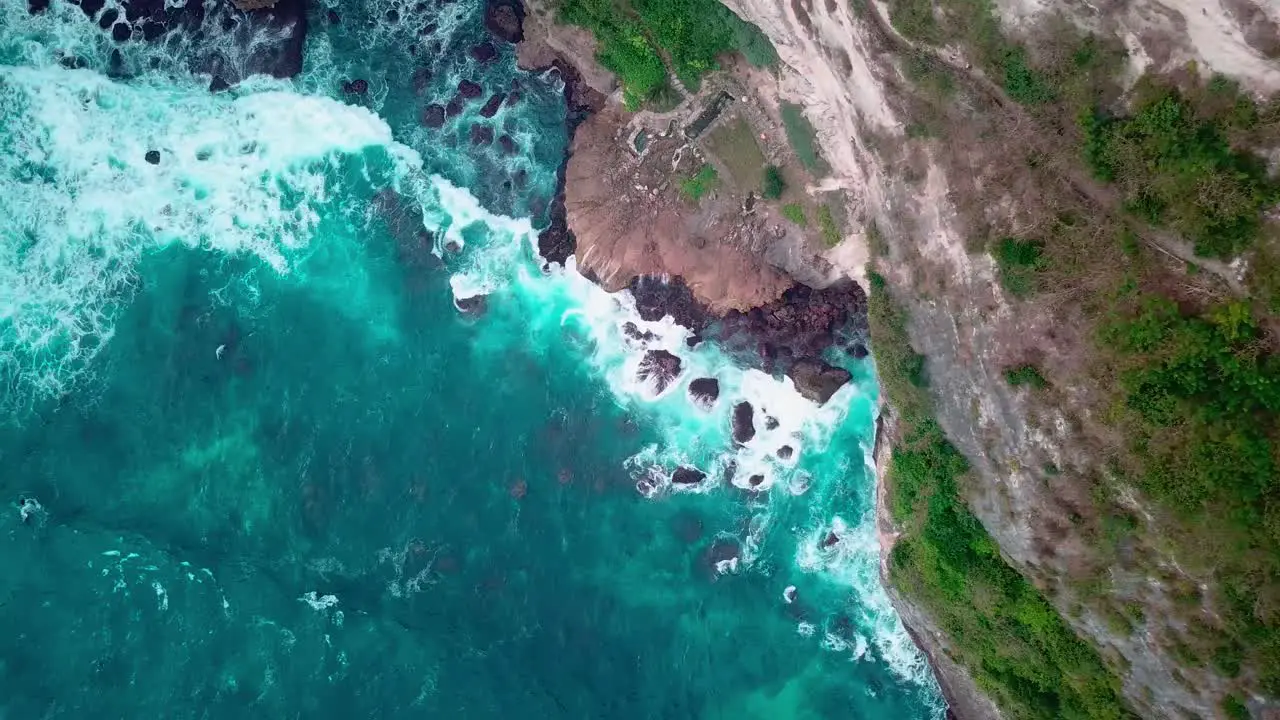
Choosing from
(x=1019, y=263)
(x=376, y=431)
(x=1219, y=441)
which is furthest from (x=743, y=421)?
(x=1219, y=441)

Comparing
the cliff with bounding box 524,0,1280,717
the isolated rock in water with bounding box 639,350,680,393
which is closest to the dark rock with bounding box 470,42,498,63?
the cliff with bounding box 524,0,1280,717

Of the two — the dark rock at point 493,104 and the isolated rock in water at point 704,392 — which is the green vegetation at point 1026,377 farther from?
the dark rock at point 493,104

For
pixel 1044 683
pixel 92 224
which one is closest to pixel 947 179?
pixel 1044 683

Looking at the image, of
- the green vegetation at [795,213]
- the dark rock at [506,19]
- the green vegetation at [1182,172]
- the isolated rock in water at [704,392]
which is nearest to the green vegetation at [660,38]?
the dark rock at [506,19]

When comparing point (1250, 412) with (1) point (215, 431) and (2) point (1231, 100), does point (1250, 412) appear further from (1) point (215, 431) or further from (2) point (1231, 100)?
(1) point (215, 431)

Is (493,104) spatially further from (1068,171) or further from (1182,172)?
(1182,172)

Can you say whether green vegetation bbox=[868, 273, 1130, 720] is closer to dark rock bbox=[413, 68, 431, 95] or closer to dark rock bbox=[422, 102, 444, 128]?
dark rock bbox=[422, 102, 444, 128]

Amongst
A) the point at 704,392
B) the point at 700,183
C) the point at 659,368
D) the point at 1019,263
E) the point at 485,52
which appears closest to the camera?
the point at 1019,263
